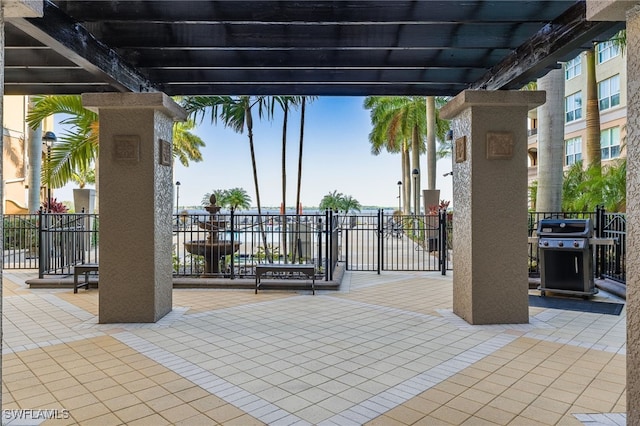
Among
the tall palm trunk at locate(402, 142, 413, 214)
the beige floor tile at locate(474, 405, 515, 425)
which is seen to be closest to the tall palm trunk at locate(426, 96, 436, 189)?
the tall palm trunk at locate(402, 142, 413, 214)

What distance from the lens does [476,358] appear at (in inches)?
176

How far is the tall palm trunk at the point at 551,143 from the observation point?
9.79 metres

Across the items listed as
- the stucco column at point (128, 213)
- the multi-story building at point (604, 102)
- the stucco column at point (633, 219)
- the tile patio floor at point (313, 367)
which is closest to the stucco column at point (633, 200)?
the stucco column at point (633, 219)

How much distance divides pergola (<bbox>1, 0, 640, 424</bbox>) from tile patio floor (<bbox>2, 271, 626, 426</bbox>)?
29.5 inches

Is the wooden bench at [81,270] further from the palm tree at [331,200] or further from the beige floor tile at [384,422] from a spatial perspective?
the palm tree at [331,200]

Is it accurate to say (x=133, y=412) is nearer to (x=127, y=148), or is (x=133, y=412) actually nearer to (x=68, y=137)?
(x=127, y=148)

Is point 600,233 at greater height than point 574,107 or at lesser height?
lesser

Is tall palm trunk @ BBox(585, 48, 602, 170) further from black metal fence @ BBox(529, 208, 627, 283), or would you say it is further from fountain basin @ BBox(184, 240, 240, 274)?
fountain basin @ BBox(184, 240, 240, 274)

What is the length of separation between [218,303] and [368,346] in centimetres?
312

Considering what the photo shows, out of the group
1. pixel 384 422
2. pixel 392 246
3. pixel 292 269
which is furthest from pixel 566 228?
pixel 384 422

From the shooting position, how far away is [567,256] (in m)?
7.07

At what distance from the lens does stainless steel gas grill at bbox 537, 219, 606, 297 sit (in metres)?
6.92

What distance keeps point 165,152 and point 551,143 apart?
8397 mm

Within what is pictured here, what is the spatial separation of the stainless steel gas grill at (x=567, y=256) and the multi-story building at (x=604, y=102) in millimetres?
16703
